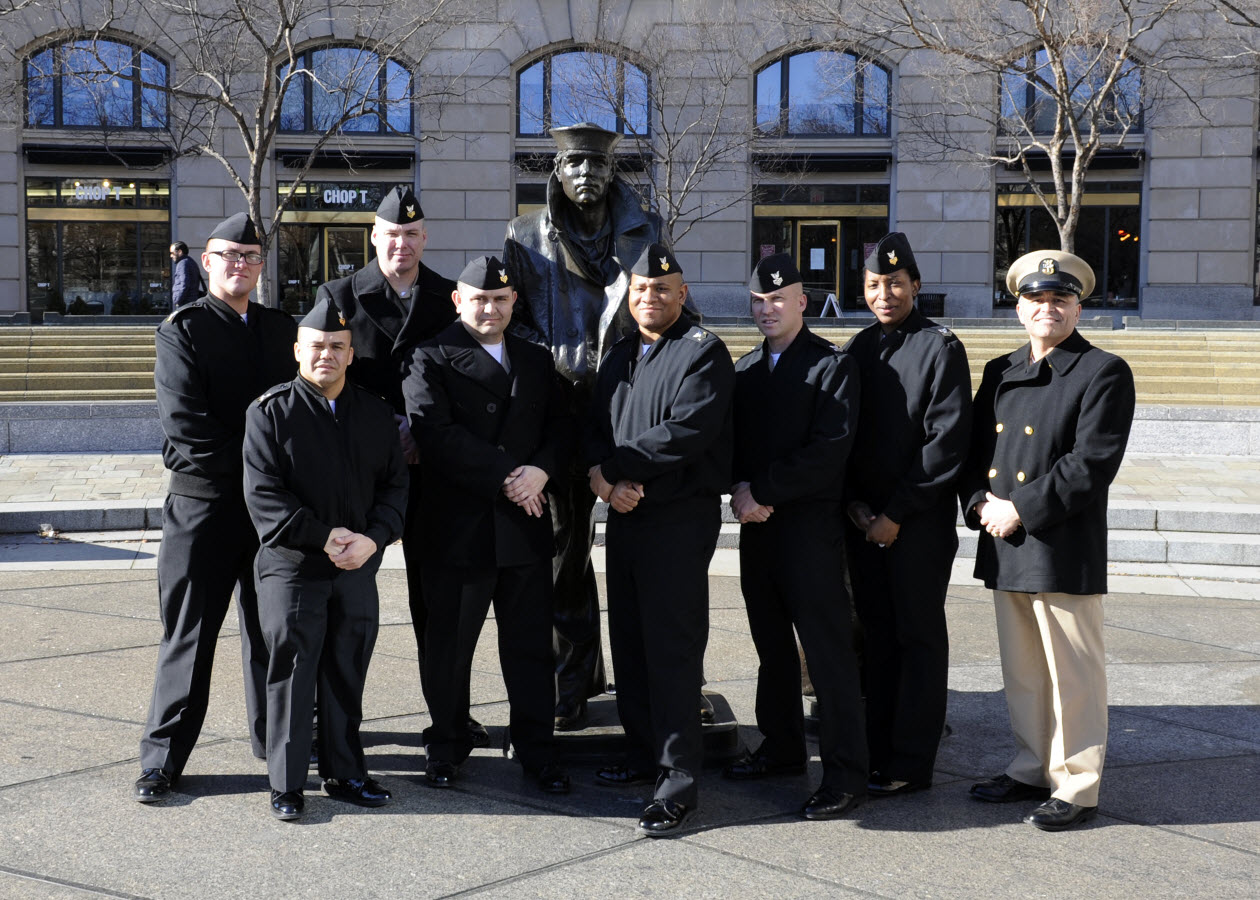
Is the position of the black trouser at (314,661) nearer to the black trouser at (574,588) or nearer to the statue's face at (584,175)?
the black trouser at (574,588)

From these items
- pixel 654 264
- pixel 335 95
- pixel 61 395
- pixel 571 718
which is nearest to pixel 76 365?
pixel 61 395

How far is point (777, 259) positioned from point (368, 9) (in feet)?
67.3

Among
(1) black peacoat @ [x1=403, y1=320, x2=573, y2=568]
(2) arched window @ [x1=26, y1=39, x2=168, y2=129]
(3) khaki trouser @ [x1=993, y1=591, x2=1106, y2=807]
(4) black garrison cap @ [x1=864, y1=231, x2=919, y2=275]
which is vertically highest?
(2) arched window @ [x1=26, y1=39, x2=168, y2=129]

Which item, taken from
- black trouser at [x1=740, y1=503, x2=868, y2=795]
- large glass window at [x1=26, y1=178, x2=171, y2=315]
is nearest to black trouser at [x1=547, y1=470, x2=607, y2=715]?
black trouser at [x1=740, y1=503, x2=868, y2=795]

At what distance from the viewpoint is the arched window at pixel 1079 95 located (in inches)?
927

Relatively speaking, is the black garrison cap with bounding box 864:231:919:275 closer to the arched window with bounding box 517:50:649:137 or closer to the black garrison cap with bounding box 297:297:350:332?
the black garrison cap with bounding box 297:297:350:332

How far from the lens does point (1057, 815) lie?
4652mm

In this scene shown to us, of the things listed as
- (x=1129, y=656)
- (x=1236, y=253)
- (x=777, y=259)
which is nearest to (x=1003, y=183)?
(x=1236, y=253)

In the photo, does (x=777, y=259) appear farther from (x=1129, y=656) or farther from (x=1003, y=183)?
(x=1003, y=183)

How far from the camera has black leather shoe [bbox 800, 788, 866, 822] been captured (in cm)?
474

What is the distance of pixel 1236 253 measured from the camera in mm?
28344

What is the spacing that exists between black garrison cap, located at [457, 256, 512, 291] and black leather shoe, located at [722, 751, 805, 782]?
212cm

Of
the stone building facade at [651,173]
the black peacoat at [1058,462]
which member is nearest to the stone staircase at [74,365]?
the stone building facade at [651,173]

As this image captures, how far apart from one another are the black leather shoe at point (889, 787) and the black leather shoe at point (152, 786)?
2.65 m
